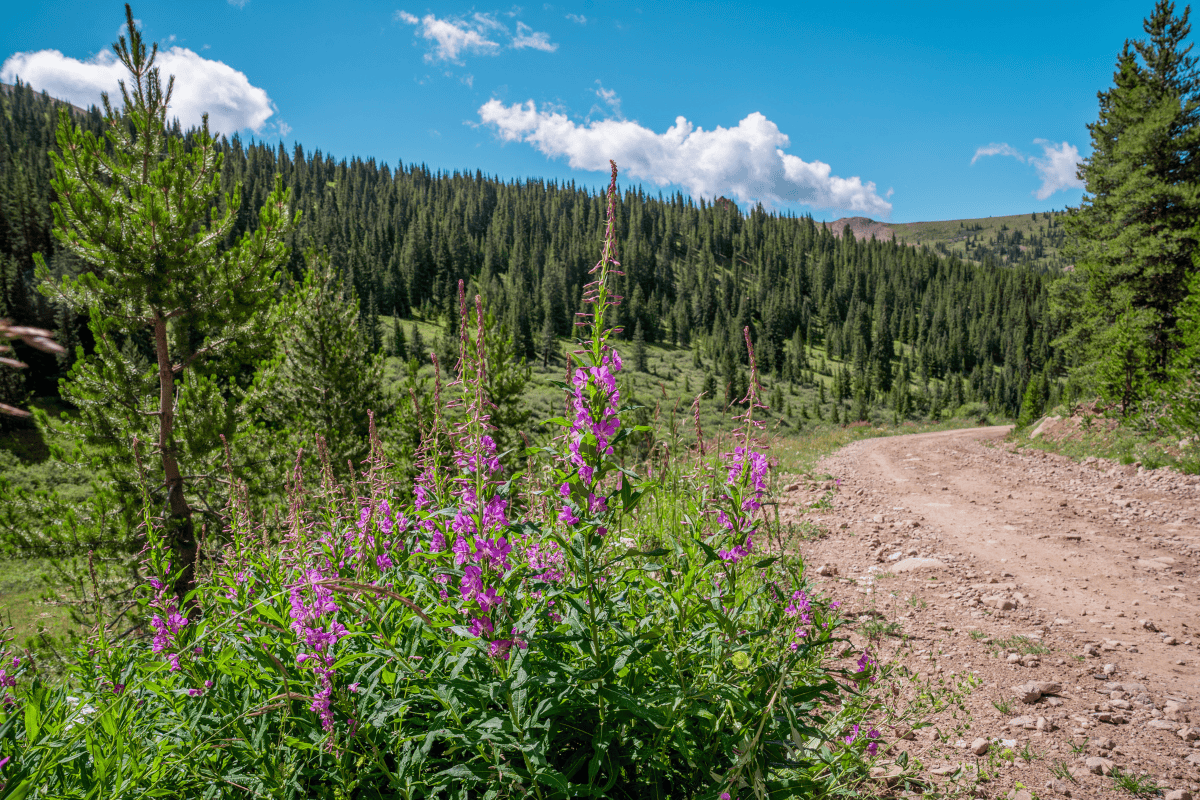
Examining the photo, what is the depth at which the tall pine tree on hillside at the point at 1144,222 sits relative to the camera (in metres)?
16.5

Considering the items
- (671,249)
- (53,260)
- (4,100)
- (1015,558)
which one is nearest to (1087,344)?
(1015,558)

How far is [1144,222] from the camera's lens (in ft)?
59.7

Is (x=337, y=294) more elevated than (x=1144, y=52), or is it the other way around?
(x=1144, y=52)

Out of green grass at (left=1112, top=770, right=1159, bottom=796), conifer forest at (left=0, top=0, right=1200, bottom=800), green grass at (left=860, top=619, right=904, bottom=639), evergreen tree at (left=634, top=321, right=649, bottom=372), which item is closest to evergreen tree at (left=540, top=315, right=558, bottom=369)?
evergreen tree at (left=634, top=321, right=649, bottom=372)

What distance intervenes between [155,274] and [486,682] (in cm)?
927

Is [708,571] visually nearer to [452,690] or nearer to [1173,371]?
[452,690]

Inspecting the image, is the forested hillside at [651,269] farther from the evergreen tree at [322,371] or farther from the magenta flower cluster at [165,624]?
the magenta flower cluster at [165,624]

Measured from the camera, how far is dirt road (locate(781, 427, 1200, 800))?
3631 mm

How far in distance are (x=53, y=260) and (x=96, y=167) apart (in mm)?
90278

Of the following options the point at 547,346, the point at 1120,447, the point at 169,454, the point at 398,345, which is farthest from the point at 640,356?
the point at 169,454

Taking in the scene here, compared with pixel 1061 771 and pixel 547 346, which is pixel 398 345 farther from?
pixel 1061 771

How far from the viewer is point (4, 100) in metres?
150

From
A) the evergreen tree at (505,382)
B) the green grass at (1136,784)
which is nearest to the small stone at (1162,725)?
the green grass at (1136,784)

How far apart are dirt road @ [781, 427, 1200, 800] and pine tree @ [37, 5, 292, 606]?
9.72 metres
